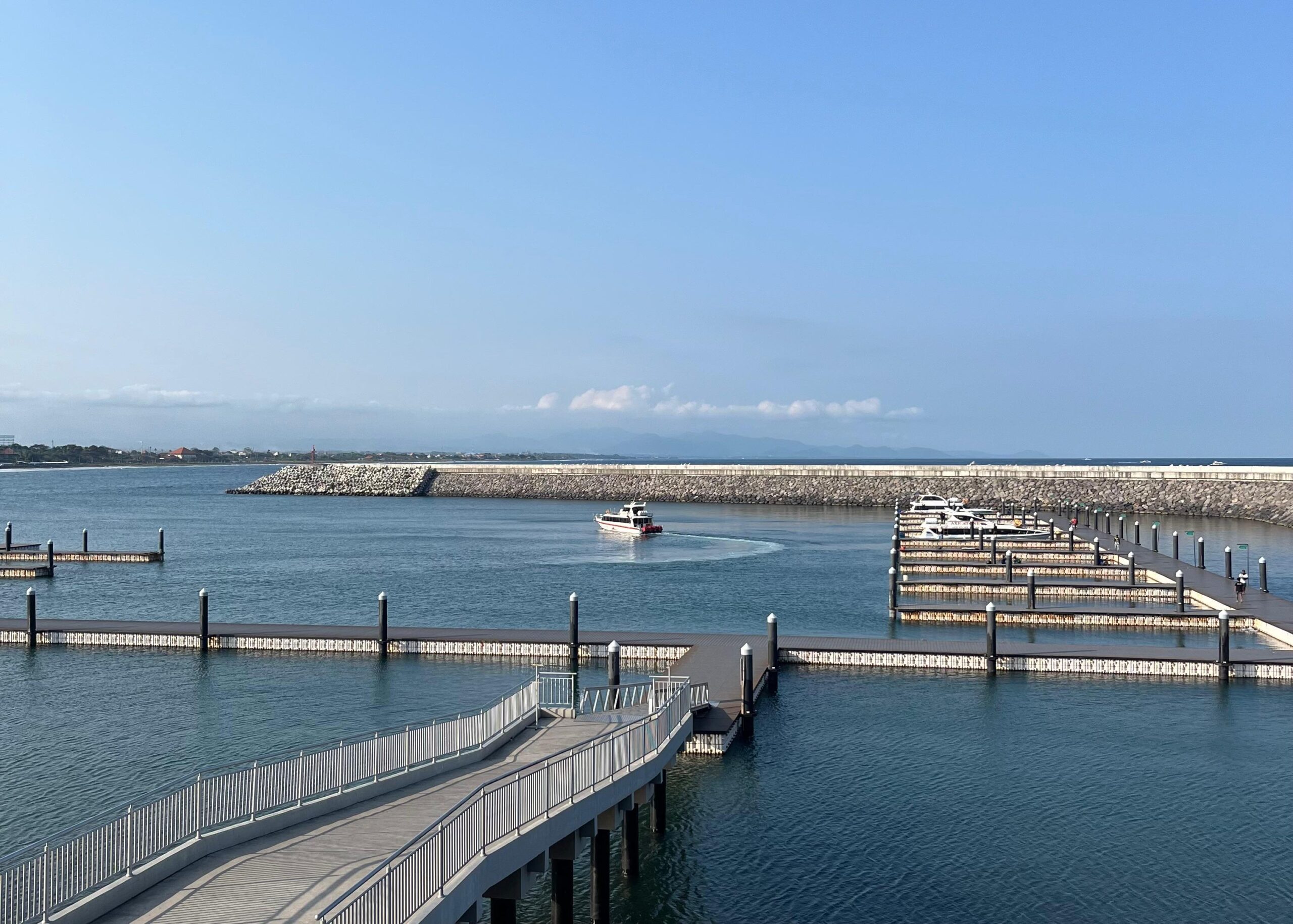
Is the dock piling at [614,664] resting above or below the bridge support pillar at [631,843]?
above

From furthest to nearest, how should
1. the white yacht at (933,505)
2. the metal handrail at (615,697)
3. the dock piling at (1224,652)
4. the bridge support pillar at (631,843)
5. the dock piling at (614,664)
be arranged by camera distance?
the white yacht at (933,505) → the dock piling at (1224,652) → the dock piling at (614,664) → the metal handrail at (615,697) → the bridge support pillar at (631,843)

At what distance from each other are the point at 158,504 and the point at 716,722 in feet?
427

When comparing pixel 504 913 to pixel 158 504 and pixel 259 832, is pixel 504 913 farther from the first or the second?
pixel 158 504

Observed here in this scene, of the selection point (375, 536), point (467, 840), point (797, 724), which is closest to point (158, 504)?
point (375, 536)

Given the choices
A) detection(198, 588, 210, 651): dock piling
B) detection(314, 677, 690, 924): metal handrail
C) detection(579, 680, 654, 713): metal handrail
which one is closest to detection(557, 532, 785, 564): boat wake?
detection(198, 588, 210, 651): dock piling

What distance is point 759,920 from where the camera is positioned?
53.9ft

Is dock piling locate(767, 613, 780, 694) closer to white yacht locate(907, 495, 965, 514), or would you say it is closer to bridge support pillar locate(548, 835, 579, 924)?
bridge support pillar locate(548, 835, 579, 924)

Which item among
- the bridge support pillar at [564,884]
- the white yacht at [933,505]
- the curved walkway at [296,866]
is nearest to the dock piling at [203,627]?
the curved walkway at [296,866]

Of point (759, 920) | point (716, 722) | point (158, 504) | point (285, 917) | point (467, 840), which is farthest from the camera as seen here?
point (158, 504)

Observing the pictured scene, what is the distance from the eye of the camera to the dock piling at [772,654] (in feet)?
96.3

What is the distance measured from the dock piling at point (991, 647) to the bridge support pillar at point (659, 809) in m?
14.9

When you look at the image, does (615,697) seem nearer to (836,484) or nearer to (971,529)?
(971,529)

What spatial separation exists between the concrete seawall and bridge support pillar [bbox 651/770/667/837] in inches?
3246

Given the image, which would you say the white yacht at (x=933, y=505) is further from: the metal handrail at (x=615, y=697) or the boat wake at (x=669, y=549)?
the metal handrail at (x=615, y=697)
